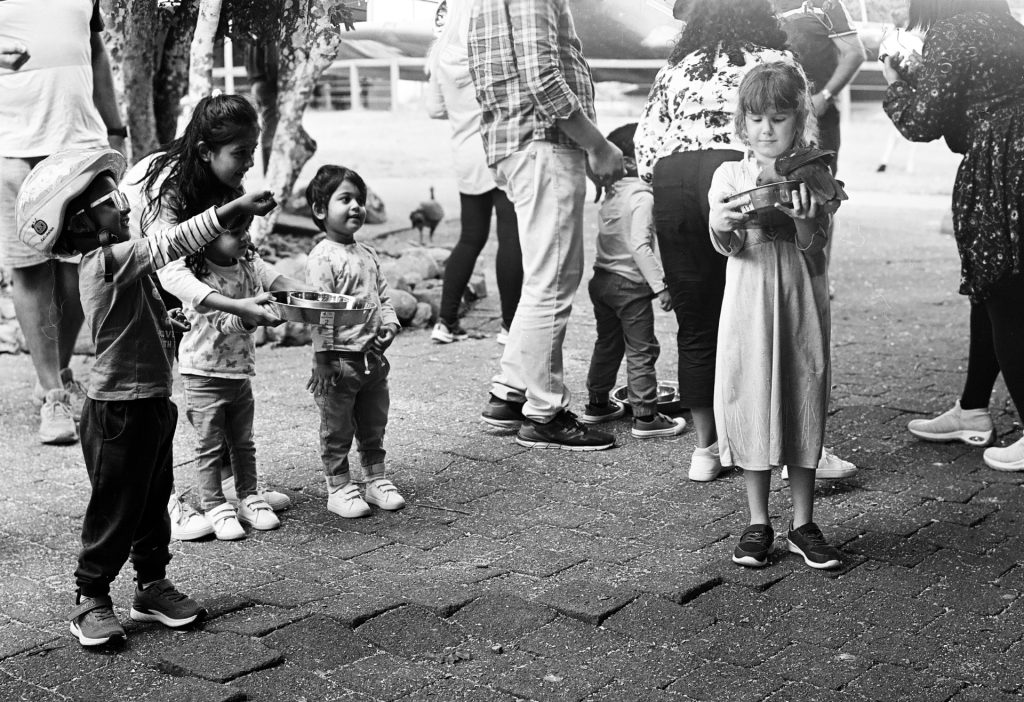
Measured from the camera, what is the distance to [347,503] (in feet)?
14.5

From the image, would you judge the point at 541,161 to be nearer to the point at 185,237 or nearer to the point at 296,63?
the point at 296,63

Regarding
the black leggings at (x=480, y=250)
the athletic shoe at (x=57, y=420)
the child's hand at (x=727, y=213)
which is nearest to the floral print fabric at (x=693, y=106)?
the child's hand at (x=727, y=213)

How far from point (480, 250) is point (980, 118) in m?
3.00

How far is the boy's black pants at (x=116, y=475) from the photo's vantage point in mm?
3436

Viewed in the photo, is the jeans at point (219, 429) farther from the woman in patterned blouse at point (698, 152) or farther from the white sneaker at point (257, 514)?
the woman in patterned blouse at point (698, 152)

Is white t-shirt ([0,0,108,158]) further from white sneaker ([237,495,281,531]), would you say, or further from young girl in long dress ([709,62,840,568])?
young girl in long dress ([709,62,840,568])

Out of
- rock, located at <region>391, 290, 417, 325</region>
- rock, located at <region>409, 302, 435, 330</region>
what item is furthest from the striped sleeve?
rock, located at <region>409, 302, 435, 330</region>

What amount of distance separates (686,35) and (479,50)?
0.81 meters

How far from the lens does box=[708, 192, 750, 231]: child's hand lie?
150 inches

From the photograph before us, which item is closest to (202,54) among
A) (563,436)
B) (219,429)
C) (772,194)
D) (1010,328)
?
(219,429)

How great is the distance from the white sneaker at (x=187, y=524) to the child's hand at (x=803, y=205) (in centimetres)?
210

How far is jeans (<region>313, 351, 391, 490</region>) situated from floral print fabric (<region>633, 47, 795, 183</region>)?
1.28m

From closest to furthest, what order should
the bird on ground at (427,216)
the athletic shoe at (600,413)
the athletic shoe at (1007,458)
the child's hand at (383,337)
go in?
the child's hand at (383,337) < the athletic shoe at (1007,458) < the athletic shoe at (600,413) < the bird on ground at (427,216)

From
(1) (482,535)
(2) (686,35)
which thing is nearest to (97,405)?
(1) (482,535)
